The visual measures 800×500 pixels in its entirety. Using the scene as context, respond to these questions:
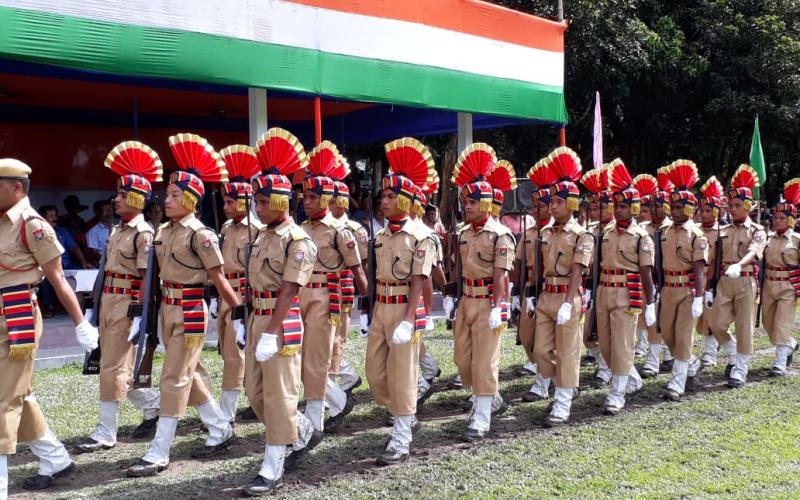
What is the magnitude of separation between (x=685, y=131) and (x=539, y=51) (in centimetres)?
943

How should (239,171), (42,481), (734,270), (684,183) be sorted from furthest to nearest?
(734,270) → (684,183) → (239,171) → (42,481)

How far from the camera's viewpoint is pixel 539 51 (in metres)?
15.5

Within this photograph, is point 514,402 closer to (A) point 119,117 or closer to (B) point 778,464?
(B) point 778,464

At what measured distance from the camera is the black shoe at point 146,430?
7141 millimetres

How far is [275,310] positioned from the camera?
5.56 meters

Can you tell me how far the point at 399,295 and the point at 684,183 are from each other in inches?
167

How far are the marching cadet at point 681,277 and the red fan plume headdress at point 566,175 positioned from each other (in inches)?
64.4

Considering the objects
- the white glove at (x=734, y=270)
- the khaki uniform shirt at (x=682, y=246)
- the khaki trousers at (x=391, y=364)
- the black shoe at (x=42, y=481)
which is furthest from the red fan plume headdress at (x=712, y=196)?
the black shoe at (x=42, y=481)

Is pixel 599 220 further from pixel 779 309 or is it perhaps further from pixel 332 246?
pixel 332 246

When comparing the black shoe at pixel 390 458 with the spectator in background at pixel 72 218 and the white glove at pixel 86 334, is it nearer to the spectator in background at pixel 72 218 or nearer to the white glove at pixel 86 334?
the white glove at pixel 86 334

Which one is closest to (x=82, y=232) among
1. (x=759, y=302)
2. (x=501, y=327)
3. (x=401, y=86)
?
(x=401, y=86)

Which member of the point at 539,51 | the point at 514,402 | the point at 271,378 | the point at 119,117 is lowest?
the point at 514,402

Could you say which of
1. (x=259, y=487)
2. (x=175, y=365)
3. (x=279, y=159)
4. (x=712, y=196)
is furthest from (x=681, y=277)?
(x=175, y=365)

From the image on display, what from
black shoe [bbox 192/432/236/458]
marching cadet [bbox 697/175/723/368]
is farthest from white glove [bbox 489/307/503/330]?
marching cadet [bbox 697/175/723/368]
